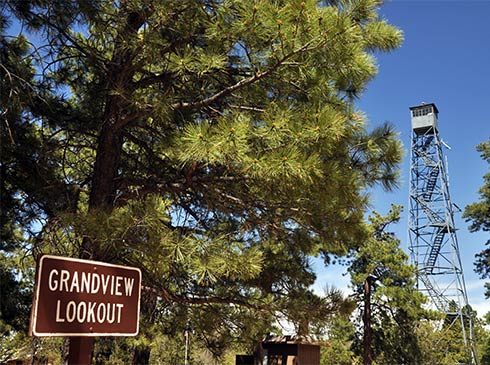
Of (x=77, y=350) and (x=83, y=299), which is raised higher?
(x=83, y=299)

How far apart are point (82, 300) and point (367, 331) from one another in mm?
16377

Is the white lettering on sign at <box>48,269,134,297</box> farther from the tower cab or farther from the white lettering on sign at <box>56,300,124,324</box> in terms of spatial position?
the tower cab

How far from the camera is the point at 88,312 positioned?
1.98m

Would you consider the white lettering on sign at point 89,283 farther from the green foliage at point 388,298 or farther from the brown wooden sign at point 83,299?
the green foliage at point 388,298

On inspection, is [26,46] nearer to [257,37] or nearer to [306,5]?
[257,37]

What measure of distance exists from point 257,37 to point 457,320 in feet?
66.2

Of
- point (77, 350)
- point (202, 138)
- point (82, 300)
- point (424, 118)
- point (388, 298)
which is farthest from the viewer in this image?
point (424, 118)

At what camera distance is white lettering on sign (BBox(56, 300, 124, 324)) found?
73.5 inches

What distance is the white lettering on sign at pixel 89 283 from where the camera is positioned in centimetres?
187

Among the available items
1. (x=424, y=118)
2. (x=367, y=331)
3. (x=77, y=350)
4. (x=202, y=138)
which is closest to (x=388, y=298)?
(x=367, y=331)

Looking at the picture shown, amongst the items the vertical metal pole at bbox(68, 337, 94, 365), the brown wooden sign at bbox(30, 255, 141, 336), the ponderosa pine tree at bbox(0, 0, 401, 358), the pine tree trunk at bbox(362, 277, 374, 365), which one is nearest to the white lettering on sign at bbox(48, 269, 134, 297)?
the brown wooden sign at bbox(30, 255, 141, 336)

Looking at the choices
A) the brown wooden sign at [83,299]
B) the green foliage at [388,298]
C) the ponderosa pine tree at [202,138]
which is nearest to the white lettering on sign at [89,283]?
the brown wooden sign at [83,299]

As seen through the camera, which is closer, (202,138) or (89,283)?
(89,283)

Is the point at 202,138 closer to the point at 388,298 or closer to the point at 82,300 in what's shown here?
the point at 82,300
